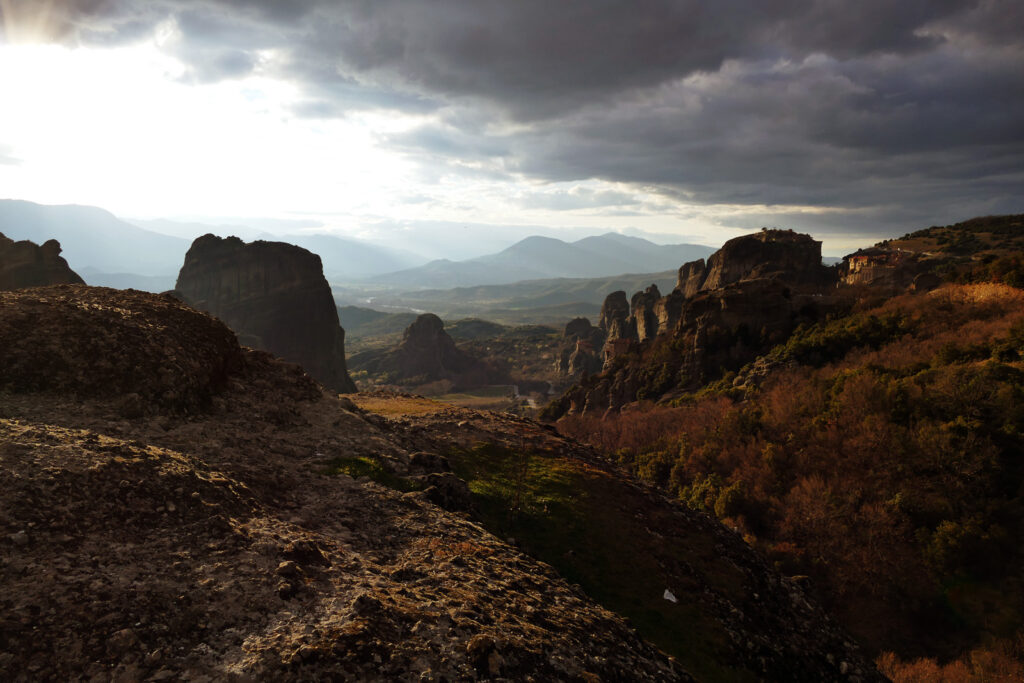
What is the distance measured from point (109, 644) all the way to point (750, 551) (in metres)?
22.5

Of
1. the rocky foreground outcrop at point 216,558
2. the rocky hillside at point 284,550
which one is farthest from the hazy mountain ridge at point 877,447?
the rocky foreground outcrop at point 216,558

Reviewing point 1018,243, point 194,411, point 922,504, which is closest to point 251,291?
point 194,411

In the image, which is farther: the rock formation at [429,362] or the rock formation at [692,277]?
the rock formation at [429,362]

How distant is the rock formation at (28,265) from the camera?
46531 mm

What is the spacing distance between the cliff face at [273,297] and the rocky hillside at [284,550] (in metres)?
81.5

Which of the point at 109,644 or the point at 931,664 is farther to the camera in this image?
the point at 931,664

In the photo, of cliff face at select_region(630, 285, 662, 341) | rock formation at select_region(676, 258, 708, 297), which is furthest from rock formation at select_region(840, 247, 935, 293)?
cliff face at select_region(630, 285, 662, 341)

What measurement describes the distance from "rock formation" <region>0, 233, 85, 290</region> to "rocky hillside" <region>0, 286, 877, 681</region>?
146 feet

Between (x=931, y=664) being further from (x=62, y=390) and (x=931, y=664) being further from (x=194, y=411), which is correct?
(x=62, y=390)

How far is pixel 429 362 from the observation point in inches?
6885

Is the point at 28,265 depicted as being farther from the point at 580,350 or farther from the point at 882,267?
the point at 580,350

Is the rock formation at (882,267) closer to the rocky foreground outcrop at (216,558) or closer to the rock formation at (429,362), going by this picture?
the rocky foreground outcrop at (216,558)

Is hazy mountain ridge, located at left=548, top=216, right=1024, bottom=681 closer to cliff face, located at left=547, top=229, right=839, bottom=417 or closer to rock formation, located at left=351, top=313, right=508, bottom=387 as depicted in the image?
cliff face, located at left=547, top=229, right=839, bottom=417

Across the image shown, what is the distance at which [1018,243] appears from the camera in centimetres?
7981
